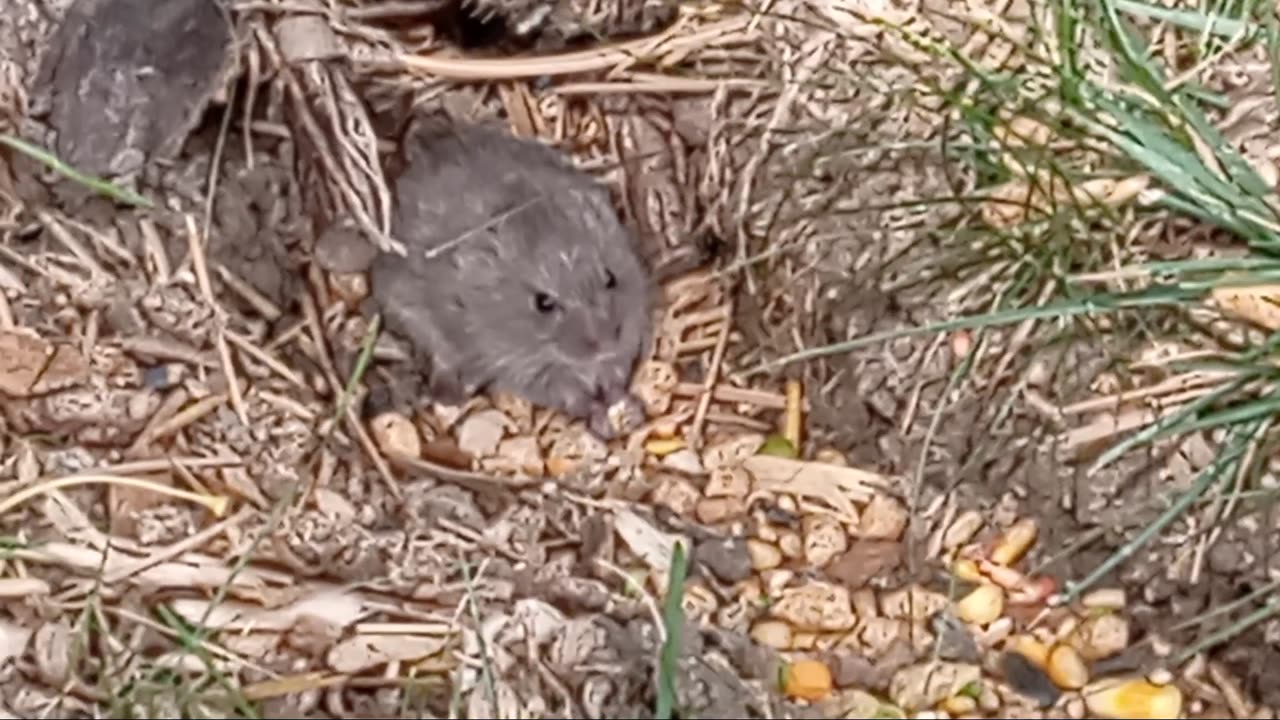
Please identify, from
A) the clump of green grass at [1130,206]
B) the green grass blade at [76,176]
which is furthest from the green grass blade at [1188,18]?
the green grass blade at [76,176]

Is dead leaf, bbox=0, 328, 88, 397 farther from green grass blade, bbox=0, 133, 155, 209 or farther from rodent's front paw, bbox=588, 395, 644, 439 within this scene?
rodent's front paw, bbox=588, 395, 644, 439

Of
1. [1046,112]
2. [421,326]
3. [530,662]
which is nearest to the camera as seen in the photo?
[530,662]

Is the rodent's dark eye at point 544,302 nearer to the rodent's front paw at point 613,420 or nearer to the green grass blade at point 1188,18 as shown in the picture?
the rodent's front paw at point 613,420

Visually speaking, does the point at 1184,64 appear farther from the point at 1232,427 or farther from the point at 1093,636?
the point at 1093,636

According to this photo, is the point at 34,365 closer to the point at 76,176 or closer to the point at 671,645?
the point at 76,176

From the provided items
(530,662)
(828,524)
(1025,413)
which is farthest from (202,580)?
(1025,413)

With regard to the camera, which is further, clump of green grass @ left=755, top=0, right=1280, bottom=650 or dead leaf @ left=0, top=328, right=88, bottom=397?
dead leaf @ left=0, top=328, right=88, bottom=397

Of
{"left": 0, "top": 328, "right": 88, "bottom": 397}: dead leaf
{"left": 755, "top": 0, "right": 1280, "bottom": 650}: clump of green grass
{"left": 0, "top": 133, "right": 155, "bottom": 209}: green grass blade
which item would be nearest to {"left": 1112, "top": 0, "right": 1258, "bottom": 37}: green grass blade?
{"left": 755, "top": 0, "right": 1280, "bottom": 650}: clump of green grass
